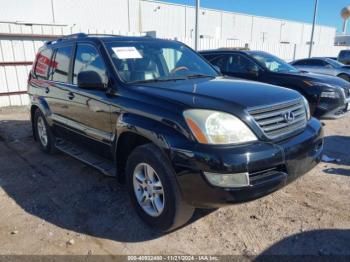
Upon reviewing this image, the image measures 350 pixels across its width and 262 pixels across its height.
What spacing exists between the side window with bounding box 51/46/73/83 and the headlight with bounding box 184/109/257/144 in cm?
249

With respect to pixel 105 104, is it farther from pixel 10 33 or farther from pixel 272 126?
pixel 10 33

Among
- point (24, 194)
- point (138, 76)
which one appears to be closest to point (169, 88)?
point (138, 76)

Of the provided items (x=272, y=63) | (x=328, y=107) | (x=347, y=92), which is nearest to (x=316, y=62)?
(x=272, y=63)

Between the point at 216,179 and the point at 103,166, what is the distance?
5.59ft

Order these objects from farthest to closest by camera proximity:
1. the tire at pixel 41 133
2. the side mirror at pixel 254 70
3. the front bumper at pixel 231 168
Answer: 1. the side mirror at pixel 254 70
2. the tire at pixel 41 133
3. the front bumper at pixel 231 168

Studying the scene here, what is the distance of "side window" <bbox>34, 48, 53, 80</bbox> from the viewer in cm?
495

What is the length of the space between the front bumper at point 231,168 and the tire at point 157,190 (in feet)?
0.44

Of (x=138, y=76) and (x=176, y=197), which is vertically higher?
(x=138, y=76)

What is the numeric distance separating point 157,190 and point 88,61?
1.98 metres

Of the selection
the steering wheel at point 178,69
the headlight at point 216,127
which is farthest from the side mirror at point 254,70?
the headlight at point 216,127

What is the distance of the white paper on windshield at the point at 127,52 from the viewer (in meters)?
3.54

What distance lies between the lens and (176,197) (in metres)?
2.65

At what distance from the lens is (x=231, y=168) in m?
2.38

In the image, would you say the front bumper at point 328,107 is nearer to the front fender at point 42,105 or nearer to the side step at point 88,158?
the side step at point 88,158
